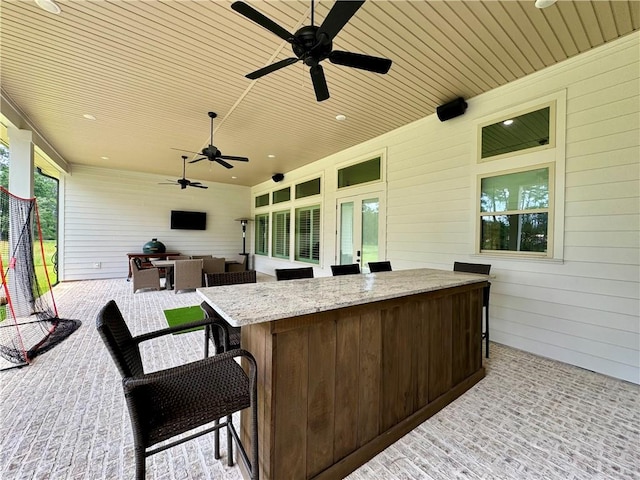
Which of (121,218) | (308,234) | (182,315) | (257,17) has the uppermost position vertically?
(257,17)

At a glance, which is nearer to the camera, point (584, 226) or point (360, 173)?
point (584, 226)

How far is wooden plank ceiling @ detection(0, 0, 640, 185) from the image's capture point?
8.00ft

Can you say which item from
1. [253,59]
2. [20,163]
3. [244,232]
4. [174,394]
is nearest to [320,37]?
[253,59]

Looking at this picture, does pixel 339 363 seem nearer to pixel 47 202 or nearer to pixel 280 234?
pixel 280 234

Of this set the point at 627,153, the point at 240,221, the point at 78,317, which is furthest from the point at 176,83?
the point at 240,221

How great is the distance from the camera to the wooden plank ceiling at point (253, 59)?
244 centimetres

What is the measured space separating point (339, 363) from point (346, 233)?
459 centimetres

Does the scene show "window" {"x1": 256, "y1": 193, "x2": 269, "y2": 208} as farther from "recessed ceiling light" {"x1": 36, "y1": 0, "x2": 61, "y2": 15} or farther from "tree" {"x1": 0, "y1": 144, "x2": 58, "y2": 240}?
"recessed ceiling light" {"x1": 36, "y1": 0, "x2": 61, "y2": 15}

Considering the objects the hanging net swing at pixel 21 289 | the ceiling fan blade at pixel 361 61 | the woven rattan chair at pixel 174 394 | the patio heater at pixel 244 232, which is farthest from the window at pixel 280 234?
the woven rattan chair at pixel 174 394

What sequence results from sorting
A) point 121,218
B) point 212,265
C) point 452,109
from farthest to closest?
1. point 121,218
2. point 212,265
3. point 452,109

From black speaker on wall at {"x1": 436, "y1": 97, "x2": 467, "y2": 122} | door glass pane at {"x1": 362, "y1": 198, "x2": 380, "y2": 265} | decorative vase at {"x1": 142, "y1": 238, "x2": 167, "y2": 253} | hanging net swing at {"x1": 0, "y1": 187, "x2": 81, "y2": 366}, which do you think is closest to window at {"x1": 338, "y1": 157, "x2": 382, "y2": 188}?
door glass pane at {"x1": 362, "y1": 198, "x2": 380, "y2": 265}

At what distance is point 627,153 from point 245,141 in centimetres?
544

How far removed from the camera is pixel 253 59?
3.08 meters

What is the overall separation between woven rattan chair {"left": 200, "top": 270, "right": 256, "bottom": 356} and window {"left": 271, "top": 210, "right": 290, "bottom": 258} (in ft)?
19.0
